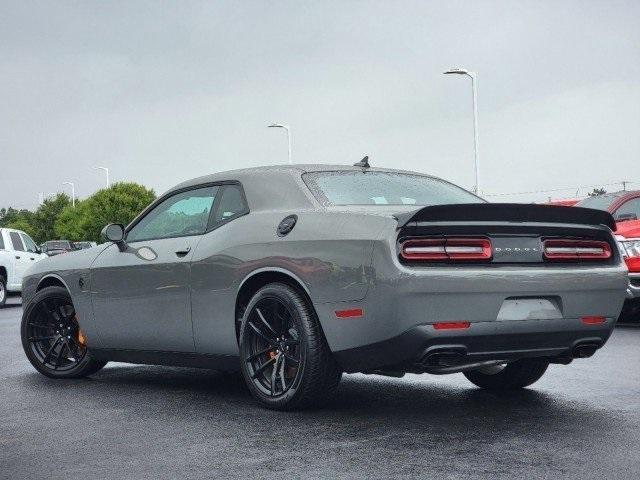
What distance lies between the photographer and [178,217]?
745 cm

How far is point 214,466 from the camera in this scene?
4852 mm

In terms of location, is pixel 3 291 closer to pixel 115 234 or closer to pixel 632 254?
pixel 632 254

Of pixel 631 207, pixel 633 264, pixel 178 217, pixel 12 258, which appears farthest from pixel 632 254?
pixel 12 258

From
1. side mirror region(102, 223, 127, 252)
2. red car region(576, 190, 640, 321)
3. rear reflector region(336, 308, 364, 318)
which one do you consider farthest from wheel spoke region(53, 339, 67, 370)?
red car region(576, 190, 640, 321)

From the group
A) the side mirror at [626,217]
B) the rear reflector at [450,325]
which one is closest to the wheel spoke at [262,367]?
the rear reflector at [450,325]

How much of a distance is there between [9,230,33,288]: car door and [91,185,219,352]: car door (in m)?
17.2

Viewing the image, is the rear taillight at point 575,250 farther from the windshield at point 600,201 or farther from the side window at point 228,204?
the windshield at point 600,201

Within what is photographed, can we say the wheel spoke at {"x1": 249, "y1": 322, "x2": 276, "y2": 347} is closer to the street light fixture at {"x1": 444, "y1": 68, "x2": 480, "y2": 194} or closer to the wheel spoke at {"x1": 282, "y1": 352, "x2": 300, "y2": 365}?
the wheel spoke at {"x1": 282, "y1": 352, "x2": 300, "y2": 365}

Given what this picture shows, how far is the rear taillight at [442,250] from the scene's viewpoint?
5613mm

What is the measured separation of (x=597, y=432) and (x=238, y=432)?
6.38ft

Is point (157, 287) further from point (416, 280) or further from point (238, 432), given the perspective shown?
point (416, 280)

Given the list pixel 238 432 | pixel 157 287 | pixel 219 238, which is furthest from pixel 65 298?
pixel 238 432

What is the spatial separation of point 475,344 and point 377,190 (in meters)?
1.39

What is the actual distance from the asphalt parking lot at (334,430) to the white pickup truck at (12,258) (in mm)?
16282
